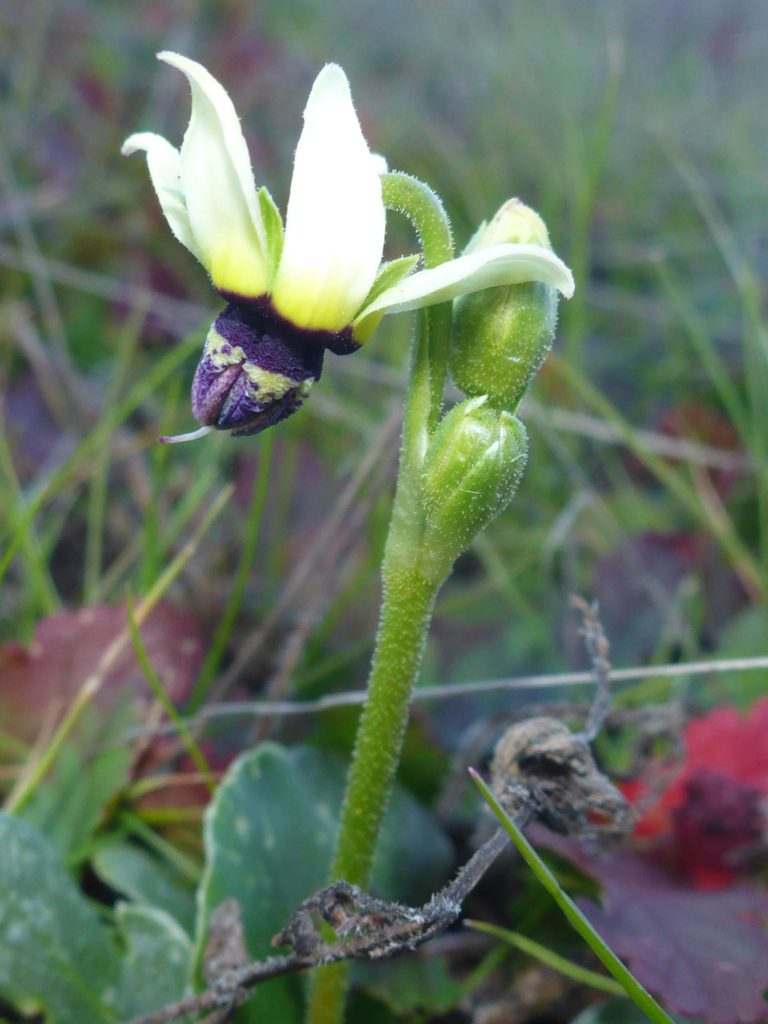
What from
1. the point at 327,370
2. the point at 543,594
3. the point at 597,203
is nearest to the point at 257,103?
the point at 597,203

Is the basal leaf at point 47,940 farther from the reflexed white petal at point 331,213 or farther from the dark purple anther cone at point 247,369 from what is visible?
the reflexed white petal at point 331,213

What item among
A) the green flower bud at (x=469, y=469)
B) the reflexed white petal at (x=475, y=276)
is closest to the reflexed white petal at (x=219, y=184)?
the reflexed white petal at (x=475, y=276)

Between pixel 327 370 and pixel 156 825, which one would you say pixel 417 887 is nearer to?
pixel 156 825

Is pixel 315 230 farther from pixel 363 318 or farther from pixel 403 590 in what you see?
pixel 403 590

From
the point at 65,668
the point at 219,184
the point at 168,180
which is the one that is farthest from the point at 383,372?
the point at 219,184

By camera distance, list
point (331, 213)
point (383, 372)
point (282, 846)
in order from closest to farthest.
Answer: point (331, 213) < point (282, 846) < point (383, 372)
